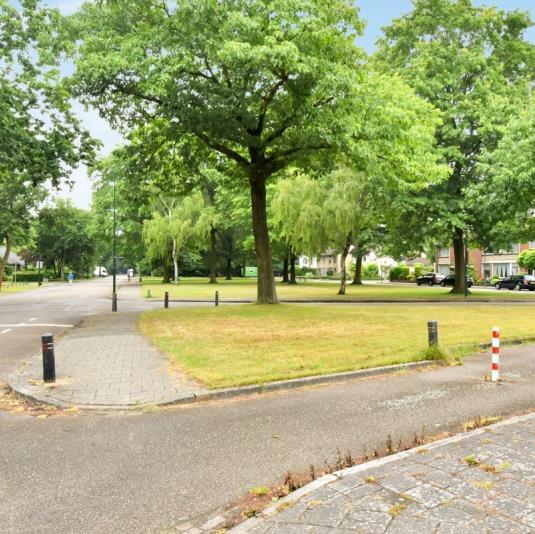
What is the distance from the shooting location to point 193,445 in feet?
16.7

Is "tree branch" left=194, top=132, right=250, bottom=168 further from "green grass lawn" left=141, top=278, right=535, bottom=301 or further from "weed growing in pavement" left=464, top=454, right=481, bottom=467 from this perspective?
"weed growing in pavement" left=464, top=454, right=481, bottom=467

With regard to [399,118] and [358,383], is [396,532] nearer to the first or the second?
[358,383]

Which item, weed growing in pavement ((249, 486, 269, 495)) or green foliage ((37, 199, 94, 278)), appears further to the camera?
green foliage ((37, 199, 94, 278))

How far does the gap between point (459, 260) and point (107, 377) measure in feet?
91.8

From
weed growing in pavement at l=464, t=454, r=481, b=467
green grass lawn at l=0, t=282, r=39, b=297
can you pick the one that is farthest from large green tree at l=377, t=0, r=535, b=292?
green grass lawn at l=0, t=282, r=39, b=297

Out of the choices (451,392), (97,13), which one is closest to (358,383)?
(451,392)

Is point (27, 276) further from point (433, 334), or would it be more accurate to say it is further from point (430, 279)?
point (433, 334)

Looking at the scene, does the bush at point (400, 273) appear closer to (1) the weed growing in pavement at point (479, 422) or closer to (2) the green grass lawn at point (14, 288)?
(2) the green grass lawn at point (14, 288)

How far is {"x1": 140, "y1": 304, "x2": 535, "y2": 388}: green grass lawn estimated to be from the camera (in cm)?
863

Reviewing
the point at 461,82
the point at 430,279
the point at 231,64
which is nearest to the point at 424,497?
the point at 231,64

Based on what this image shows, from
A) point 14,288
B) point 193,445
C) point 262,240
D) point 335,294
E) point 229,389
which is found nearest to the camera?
point 193,445

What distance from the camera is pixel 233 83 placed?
675 inches

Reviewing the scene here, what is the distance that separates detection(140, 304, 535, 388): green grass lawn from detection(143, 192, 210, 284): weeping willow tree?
2762cm

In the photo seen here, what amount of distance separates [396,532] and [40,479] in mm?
2891
